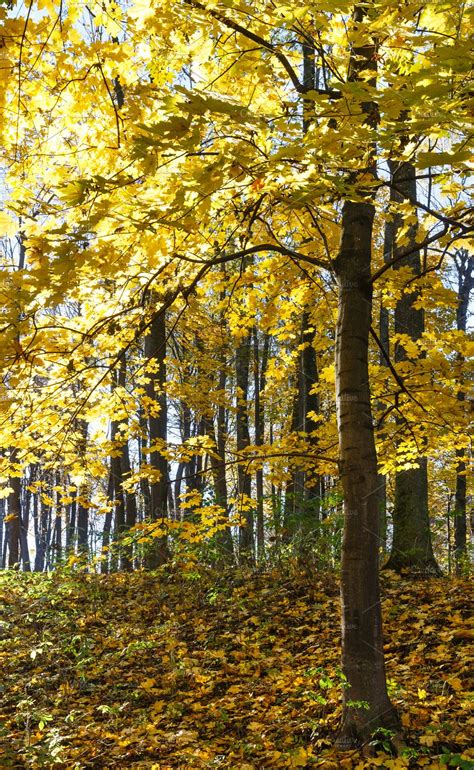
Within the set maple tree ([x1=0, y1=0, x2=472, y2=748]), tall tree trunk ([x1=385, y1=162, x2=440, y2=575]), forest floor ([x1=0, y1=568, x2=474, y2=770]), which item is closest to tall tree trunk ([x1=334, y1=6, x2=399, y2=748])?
maple tree ([x1=0, y1=0, x2=472, y2=748])

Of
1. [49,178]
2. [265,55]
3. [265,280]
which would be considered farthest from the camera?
[265,280]

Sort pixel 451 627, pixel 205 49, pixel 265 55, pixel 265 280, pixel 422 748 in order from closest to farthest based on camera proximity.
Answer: pixel 205 49
pixel 422 748
pixel 265 55
pixel 265 280
pixel 451 627

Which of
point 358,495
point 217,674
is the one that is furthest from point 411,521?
point 358,495

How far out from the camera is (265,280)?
4.96m

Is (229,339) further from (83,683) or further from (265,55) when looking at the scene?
(265,55)

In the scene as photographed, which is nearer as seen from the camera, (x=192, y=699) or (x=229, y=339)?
(x=192, y=699)

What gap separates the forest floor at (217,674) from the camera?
3.79 meters

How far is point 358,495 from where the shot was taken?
3.50m

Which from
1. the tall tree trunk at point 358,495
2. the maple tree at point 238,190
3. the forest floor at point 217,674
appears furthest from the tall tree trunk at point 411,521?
the tall tree trunk at point 358,495

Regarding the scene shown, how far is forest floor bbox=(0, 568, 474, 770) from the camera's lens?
379 centimetres

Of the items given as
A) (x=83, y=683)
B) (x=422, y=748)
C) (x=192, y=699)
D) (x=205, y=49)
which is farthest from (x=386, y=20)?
(x=83, y=683)

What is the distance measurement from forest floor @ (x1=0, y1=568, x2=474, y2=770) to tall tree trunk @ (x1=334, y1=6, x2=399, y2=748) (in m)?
0.23

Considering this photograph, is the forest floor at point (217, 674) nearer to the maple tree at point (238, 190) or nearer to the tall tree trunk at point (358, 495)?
the tall tree trunk at point (358, 495)

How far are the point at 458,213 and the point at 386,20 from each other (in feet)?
4.04
